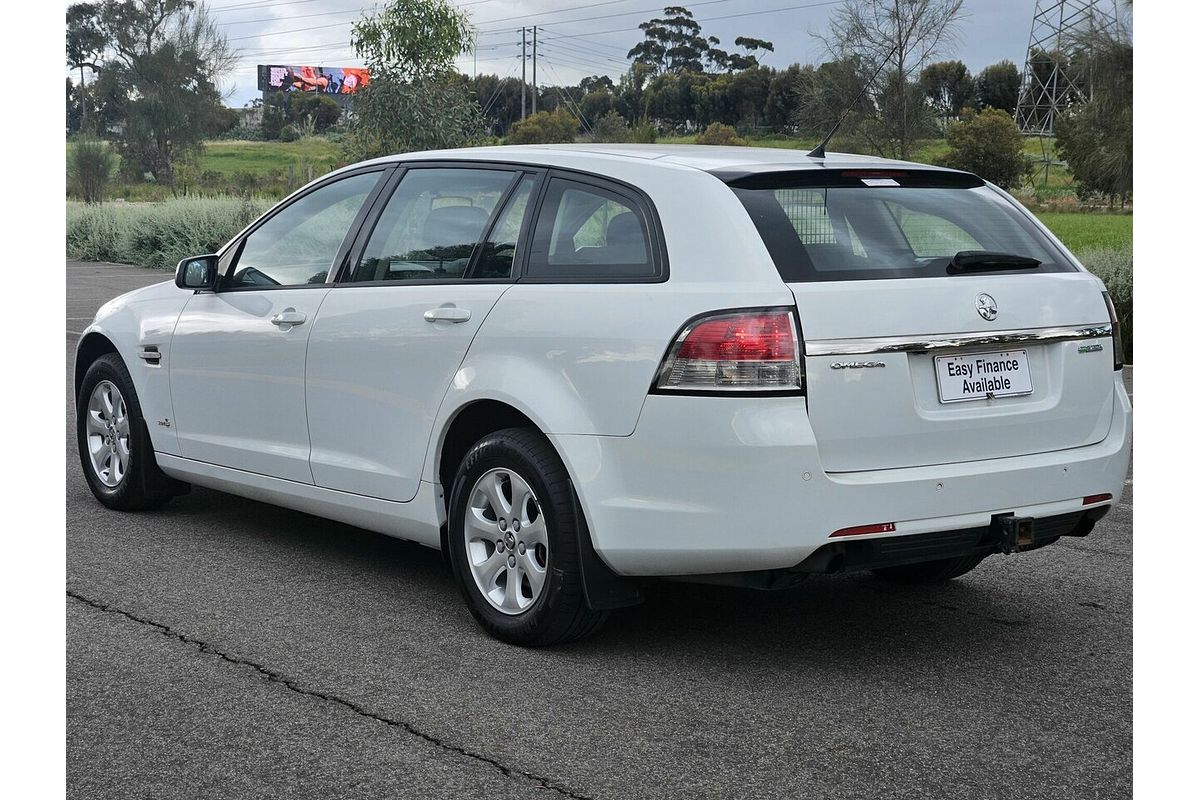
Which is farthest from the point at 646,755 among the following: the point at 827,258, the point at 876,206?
the point at 876,206

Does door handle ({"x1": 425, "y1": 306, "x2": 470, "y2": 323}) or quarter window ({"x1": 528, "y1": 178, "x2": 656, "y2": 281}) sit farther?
door handle ({"x1": 425, "y1": 306, "x2": 470, "y2": 323})

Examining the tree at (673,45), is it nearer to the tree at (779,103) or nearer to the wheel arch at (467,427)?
the tree at (779,103)

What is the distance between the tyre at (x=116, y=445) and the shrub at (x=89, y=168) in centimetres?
4459

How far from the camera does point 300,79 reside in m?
108

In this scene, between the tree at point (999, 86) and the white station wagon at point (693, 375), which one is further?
the tree at point (999, 86)

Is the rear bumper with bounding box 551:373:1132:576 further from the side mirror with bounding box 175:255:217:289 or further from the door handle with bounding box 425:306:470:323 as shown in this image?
the side mirror with bounding box 175:255:217:289

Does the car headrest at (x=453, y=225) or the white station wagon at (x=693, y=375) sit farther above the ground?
the car headrest at (x=453, y=225)

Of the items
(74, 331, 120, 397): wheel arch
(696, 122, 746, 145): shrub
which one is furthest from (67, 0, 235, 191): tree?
(74, 331, 120, 397): wheel arch

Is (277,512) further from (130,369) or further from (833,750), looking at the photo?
(833,750)

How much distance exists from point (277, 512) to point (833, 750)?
3940mm

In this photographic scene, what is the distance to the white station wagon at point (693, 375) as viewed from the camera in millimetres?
4219

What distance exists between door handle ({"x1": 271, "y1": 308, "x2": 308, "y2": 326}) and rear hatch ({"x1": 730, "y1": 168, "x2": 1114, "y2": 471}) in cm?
205

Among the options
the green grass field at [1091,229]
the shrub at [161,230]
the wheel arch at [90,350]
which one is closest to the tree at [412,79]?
the shrub at [161,230]

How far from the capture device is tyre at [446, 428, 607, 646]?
4.59m
